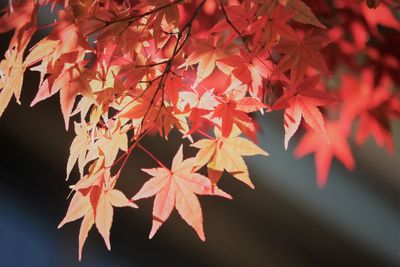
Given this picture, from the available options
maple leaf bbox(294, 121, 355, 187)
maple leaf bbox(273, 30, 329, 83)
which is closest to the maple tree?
maple leaf bbox(273, 30, 329, 83)

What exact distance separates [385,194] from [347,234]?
27cm

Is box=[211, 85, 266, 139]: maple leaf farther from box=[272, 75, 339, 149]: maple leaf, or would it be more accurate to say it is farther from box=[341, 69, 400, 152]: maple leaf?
box=[341, 69, 400, 152]: maple leaf

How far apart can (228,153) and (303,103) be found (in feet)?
0.52

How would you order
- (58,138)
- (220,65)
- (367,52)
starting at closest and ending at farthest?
(220,65) → (367,52) → (58,138)

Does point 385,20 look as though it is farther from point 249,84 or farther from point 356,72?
point 249,84

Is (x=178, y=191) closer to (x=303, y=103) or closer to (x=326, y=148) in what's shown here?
(x=303, y=103)

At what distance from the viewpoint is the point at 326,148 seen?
187 cm

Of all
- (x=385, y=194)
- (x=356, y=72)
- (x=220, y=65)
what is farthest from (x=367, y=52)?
(x=220, y=65)

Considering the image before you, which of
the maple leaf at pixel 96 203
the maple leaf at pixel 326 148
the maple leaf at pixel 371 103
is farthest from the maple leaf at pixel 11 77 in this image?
the maple leaf at pixel 371 103

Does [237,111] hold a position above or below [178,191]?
above

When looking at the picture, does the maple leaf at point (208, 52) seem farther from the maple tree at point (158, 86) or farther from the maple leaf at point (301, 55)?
the maple leaf at point (301, 55)

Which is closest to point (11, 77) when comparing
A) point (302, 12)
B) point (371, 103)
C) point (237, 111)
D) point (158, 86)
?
point (158, 86)

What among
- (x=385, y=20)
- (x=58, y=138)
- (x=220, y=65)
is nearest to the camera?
(x=220, y=65)

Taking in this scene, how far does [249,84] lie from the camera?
926 mm
